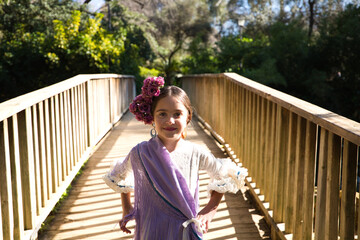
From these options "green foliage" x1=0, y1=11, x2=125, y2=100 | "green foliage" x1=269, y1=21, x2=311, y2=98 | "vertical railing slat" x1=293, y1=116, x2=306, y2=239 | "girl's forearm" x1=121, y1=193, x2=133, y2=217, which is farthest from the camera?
"green foliage" x1=269, y1=21, x2=311, y2=98

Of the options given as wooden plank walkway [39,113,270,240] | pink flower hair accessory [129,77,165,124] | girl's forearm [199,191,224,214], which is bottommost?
wooden plank walkway [39,113,270,240]

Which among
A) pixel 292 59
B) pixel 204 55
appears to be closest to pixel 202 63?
pixel 204 55

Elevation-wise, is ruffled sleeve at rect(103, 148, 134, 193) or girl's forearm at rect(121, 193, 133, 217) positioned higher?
ruffled sleeve at rect(103, 148, 134, 193)

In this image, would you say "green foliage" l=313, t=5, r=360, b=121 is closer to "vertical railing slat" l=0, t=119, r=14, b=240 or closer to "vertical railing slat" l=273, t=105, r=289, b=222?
"vertical railing slat" l=273, t=105, r=289, b=222

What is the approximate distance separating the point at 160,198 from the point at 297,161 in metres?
0.93

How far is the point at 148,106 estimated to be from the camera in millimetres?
2111

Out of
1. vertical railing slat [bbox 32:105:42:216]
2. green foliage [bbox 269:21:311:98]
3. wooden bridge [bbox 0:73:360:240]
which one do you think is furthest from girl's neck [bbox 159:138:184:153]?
green foliage [bbox 269:21:311:98]

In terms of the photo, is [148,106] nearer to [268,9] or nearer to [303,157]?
[303,157]

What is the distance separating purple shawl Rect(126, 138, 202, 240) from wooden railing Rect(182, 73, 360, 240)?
0.65m

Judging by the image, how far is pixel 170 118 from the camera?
2.01 m

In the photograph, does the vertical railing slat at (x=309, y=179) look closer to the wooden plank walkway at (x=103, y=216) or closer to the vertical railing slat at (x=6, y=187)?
the wooden plank walkway at (x=103, y=216)

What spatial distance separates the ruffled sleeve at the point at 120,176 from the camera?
215cm

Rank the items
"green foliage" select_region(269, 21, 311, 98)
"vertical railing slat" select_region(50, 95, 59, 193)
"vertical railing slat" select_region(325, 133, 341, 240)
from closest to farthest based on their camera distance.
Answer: "vertical railing slat" select_region(325, 133, 341, 240) → "vertical railing slat" select_region(50, 95, 59, 193) → "green foliage" select_region(269, 21, 311, 98)

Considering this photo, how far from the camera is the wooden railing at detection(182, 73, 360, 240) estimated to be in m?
1.74
